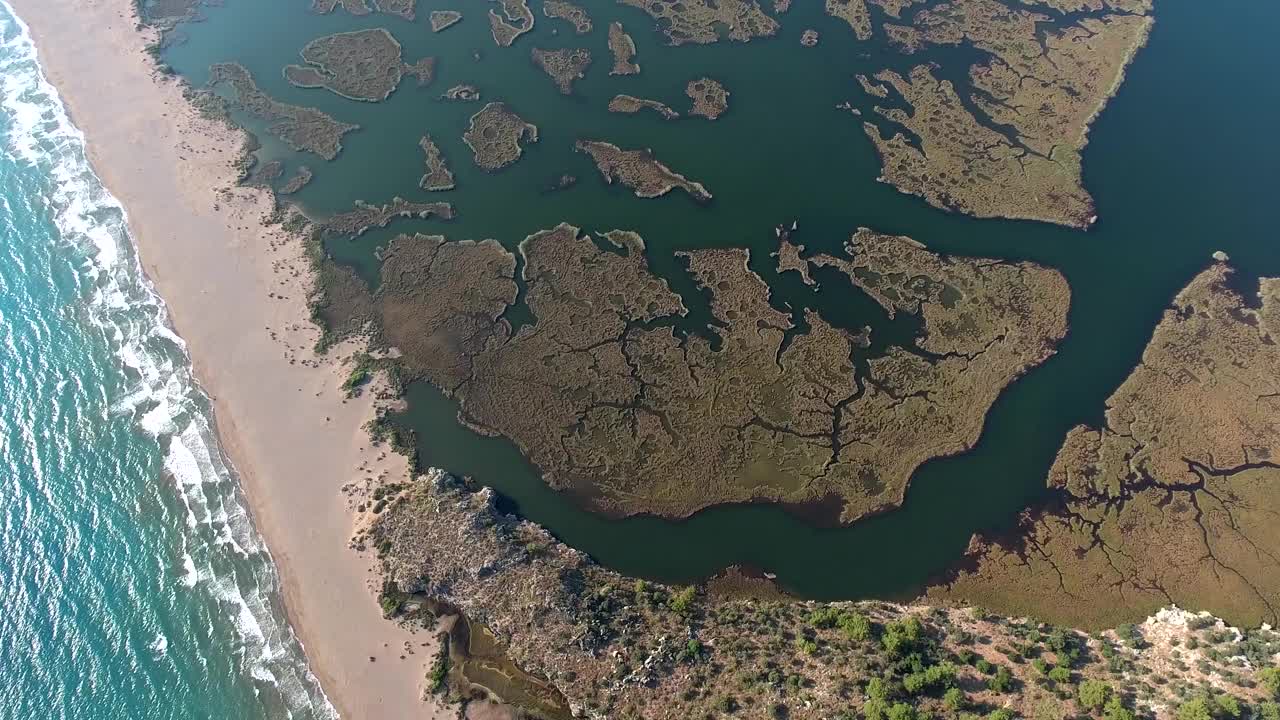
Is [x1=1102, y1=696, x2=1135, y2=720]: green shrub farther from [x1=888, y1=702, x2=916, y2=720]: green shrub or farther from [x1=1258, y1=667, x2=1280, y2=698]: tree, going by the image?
[x1=888, y1=702, x2=916, y2=720]: green shrub

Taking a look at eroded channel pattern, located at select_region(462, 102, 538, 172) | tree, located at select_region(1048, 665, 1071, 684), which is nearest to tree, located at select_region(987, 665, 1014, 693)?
tree, located at select_region(1048, 665, 1071, 684)

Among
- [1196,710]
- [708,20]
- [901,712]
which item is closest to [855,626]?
[901,712]

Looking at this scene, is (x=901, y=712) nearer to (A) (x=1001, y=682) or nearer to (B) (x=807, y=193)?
(A) (x=1001, y=682)

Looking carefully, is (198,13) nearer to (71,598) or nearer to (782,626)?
(71,598)

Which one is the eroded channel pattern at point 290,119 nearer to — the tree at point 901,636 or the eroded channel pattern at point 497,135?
the eroded channel pattern at point 497,135

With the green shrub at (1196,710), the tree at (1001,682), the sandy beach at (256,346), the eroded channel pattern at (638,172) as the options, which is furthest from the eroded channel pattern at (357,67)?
the green shrub at (1196,710)
